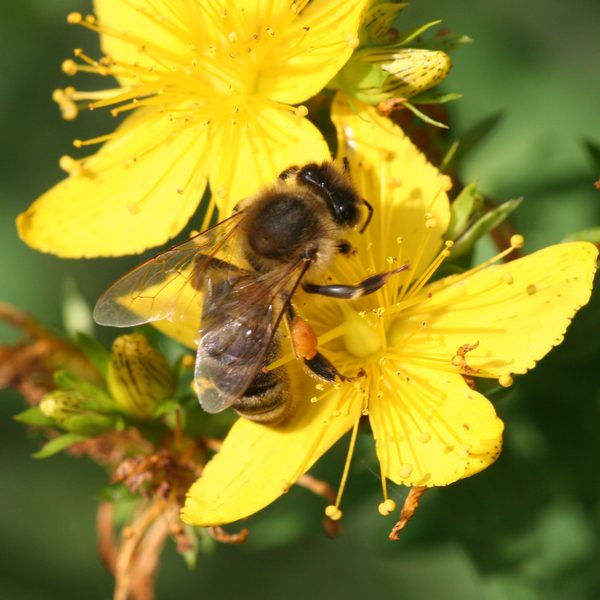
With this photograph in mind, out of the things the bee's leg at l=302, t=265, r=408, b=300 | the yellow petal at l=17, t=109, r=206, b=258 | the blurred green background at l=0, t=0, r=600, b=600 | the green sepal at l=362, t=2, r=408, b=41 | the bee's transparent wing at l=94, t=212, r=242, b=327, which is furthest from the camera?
the blurred green background at l=0, t=0, r=600, b=600

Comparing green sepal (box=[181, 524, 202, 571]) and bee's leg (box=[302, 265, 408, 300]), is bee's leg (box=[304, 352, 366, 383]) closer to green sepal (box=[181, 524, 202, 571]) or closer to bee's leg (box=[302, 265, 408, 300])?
bee's leg (box=[302, 265, 408, 300])

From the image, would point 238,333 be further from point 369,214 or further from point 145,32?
point 145,32

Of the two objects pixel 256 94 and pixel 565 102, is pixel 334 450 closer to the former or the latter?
pixel 256 94

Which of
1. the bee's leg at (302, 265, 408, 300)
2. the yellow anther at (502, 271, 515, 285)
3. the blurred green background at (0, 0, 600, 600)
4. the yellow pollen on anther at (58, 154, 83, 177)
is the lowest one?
the blurred green background at (0, 0, 600, 600)

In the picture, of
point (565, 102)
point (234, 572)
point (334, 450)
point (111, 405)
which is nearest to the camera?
point (111, 405)

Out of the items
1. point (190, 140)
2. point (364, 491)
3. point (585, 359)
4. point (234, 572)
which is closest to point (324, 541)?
point (234, 572)

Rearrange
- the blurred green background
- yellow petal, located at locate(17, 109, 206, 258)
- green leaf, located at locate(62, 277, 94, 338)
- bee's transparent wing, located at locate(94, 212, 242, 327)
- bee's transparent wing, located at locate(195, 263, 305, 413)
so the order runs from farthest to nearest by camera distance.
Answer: green leaf, located at locate(62, 277, 94, 338) < the blurred green background < yellow petal, located at locate(17, 109, 206, 258) < bee's transparent wing, located at locate(94, 212, 242, 327) < bee's transparent wing, located at locate(195, 263, 305, 413)

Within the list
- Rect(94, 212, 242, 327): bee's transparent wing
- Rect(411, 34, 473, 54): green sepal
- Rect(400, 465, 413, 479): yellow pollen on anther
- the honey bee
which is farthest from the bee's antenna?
Rect(400, 465, 413, 479): yellow pollen on anther

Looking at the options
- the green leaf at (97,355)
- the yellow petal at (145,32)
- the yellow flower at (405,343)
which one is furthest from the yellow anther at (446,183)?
the green leaf at (97,355)
